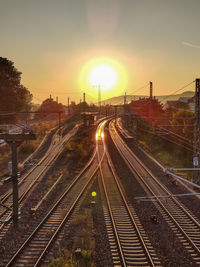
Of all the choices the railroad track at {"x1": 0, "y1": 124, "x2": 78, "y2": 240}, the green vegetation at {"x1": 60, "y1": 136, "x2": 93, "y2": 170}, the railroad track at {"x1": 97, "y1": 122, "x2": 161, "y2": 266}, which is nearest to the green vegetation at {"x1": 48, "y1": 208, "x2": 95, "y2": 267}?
the railroad track at {"x1": 97, "y1": 122, "x2": 161, "y2": 266}

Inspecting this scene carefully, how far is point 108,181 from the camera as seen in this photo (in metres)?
21.2

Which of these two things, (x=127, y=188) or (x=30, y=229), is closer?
(x=30, y=229)

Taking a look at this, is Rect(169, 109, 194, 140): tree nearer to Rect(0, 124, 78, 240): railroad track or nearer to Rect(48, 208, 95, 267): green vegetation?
Rect(0, 124, 78, 240): railroad track

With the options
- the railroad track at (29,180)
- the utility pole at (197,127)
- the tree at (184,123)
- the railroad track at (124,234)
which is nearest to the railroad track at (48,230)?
the railroad track at (29,180)

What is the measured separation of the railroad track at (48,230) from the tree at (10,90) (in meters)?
31.7

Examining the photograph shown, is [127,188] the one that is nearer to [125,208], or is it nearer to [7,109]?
[125,208]

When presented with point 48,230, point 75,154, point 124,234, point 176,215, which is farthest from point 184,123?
point 48,230

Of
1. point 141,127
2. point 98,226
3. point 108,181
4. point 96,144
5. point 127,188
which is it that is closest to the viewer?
point 98,226

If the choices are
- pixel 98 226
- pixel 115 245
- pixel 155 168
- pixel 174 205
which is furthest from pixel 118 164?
pixel 115 245

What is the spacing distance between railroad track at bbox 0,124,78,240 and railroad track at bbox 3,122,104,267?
1.83m

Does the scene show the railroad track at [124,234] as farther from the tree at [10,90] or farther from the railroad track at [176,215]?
the tree at [10,90]

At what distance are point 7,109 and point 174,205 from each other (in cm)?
3951

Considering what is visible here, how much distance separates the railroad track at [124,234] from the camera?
32.7 ft

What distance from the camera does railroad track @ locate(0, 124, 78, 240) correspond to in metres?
13.9
